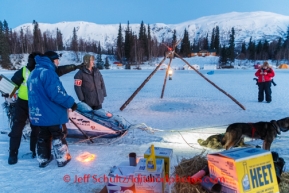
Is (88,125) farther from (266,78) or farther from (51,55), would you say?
(266,78)

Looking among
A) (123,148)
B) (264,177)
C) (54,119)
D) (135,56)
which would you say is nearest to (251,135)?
(264,177)

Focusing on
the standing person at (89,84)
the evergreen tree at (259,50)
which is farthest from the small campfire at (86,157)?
the evergreen tree at (259,50)

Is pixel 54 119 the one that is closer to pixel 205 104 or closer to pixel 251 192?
pixel 251 192

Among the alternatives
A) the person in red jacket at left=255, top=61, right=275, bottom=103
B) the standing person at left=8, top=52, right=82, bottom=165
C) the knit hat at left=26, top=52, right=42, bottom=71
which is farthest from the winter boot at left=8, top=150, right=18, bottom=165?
the person in red jacket at left=255, top=61, right=275, bottom=103

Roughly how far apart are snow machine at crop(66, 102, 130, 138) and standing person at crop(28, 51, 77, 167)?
861 millimetres

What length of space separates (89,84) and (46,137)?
1.79 m

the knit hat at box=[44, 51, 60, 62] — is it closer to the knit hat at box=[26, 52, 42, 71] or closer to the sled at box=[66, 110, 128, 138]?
the knit hat at box=[26, 52, 42, 71]

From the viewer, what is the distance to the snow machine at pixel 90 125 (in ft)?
14.2

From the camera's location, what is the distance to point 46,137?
134 inches

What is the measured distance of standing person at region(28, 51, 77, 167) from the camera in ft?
10.4

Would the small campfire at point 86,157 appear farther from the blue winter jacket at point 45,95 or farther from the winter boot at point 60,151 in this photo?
the blue winter jacket at point 45,95

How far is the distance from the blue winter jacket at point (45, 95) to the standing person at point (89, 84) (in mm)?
1544

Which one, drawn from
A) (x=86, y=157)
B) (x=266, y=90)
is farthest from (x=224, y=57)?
(x=86, y=157)

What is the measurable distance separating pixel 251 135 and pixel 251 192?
6.66ft
